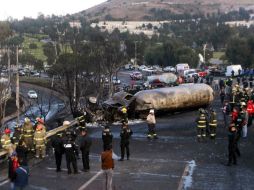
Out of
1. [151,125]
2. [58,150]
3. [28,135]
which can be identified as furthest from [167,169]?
[151,125]

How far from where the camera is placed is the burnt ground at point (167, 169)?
1456 centimetres

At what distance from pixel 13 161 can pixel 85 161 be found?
394 centimetres

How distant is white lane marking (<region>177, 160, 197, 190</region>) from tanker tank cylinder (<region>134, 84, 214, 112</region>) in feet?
36.7

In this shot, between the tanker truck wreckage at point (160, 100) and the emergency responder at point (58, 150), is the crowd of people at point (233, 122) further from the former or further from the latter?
the emergency responder at point (58, 150)

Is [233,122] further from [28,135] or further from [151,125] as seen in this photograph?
[28,135]

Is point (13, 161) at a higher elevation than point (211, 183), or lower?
A: higher

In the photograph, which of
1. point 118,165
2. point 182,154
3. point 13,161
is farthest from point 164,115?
point 13,161

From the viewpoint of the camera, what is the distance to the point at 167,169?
1656cm

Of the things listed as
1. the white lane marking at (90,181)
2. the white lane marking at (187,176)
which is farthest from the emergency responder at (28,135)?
the white lane marking at (187,176)

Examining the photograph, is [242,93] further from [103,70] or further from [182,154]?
[103,70]

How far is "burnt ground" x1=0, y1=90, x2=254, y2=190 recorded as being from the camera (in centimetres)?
1456

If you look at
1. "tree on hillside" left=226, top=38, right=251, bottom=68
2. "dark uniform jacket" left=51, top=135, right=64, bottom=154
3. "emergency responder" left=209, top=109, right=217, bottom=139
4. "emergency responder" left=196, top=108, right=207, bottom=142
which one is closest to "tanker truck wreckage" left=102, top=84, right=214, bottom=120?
"emergency responder" left=196, top=108, right=207, bottom=142

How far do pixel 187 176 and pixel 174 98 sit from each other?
48.6ft

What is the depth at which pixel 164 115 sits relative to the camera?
30.5 meters
